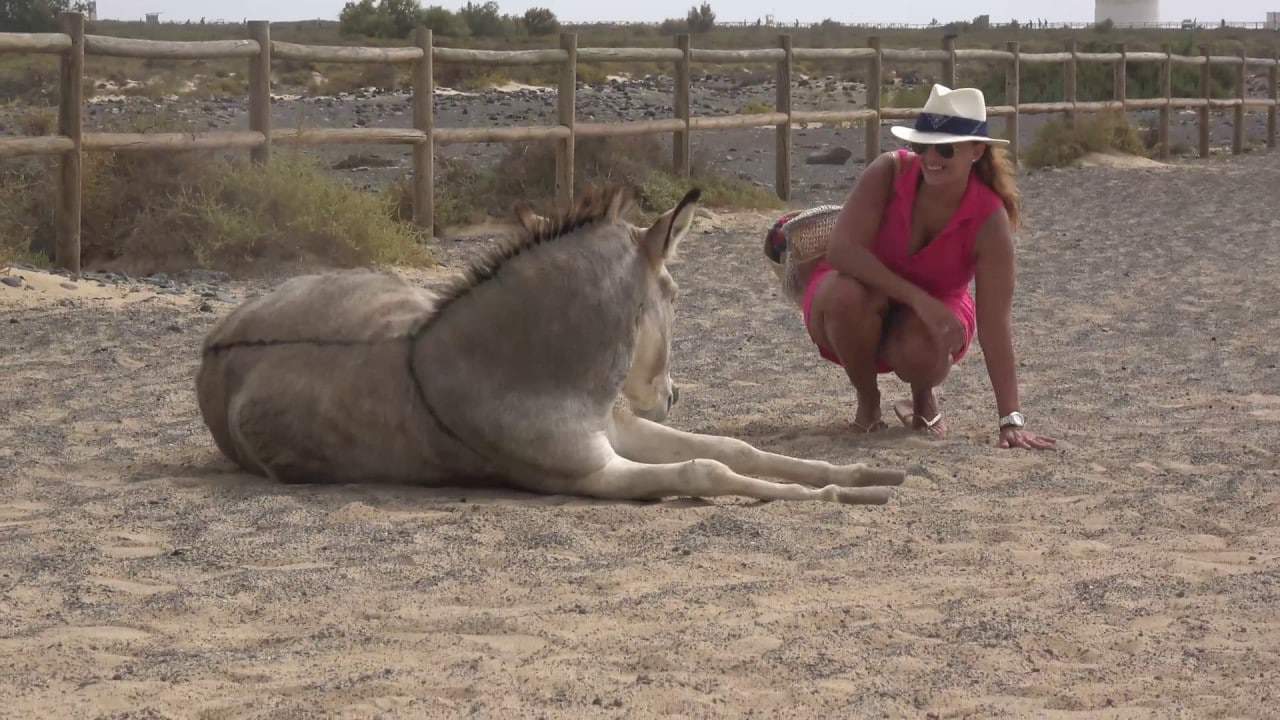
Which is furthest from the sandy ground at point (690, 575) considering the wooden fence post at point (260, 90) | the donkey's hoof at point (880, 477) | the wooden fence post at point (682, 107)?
the wooden fence post at point (682, 107)

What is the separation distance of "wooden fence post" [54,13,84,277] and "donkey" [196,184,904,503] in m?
5.95

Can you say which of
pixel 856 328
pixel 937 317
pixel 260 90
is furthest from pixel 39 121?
pixel 937 317

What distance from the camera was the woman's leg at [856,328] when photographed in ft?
20.8

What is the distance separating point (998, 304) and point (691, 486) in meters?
1.64

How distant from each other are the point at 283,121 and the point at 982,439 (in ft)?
78.3

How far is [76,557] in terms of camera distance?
443 cm

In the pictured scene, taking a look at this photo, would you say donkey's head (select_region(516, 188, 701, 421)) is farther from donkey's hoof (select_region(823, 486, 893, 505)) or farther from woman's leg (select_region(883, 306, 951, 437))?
woman's leg (select_region(883, 306, 951, 437))

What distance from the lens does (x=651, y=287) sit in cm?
533

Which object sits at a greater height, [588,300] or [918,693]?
[588,300]

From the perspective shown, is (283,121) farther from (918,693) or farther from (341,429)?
(918,693)

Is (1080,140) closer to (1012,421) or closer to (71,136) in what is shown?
(71,136)

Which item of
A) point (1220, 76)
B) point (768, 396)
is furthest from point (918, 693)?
point (1220, 76)

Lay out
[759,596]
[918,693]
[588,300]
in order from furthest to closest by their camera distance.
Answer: [588,300] → [759,596] → [918,693]

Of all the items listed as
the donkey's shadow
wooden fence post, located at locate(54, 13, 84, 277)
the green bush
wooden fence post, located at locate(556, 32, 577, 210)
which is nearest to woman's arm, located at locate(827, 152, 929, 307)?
the donkey's shadow
